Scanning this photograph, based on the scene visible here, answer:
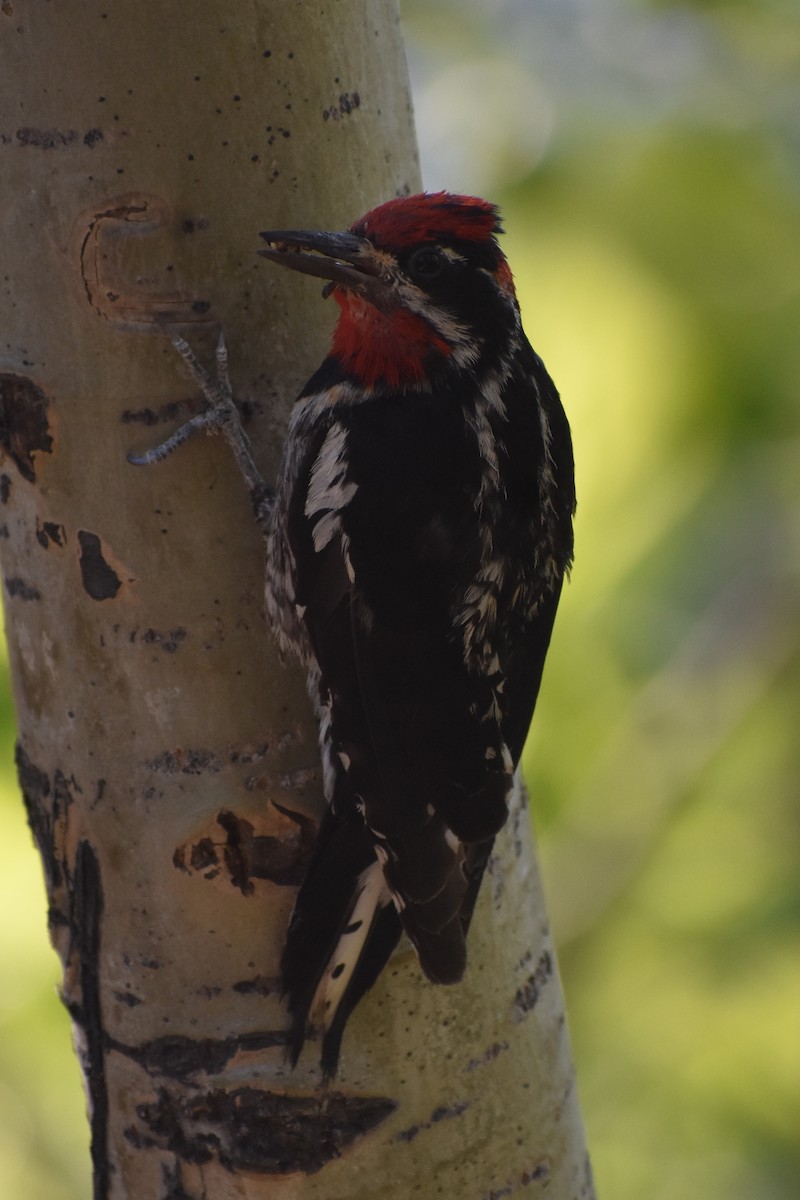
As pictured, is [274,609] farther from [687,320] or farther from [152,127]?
[687,320]

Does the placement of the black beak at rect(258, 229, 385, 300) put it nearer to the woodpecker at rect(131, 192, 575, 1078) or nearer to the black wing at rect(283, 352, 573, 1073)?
the woodpecker at rect(131, 192, 575, 1078)

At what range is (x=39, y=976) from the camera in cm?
232

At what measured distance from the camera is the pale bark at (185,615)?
143 cm

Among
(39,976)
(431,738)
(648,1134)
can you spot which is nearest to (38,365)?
(431,738)

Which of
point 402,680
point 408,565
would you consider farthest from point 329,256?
point 402,680

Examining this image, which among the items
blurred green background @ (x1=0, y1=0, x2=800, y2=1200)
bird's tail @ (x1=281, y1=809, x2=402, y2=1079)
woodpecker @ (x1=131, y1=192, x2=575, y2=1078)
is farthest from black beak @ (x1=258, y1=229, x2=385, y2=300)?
blurred green background @ (x1=0, y1=0, x2=800, y2=1200)

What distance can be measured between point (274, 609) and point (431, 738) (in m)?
0.30

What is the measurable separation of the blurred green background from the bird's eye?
579mm

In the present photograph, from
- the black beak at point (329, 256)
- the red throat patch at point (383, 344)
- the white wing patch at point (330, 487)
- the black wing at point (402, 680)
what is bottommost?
the black wing at point (402, 680)

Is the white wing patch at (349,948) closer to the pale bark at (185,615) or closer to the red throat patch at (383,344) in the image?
the pale bark at (185,615)

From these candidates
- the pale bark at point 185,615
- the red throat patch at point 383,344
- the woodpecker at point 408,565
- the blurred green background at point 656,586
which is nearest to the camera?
the pale bark at point 185,615

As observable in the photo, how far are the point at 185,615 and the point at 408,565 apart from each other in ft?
1.14

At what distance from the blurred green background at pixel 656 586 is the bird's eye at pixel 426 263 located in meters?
0.58

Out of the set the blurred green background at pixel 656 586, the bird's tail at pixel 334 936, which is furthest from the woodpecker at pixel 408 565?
the blurred green background at pixel 656 586
